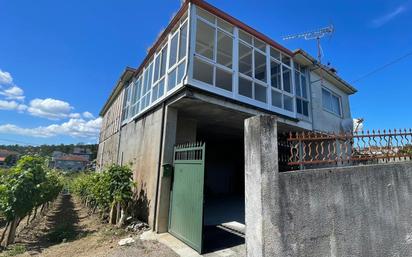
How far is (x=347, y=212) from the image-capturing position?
354cm

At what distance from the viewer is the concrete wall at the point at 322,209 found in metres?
3.26

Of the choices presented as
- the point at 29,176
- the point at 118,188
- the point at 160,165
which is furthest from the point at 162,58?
the point at 29,176

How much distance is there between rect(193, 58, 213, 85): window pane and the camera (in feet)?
23.3

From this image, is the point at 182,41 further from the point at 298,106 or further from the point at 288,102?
the point at 298,106

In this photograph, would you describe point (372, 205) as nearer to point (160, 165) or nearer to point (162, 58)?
point (160, 165)

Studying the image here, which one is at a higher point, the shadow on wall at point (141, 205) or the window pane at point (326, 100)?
the window pane at point (326, 100)

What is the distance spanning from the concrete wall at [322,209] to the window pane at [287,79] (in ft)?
21.3

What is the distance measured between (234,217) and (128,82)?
990 centimetres

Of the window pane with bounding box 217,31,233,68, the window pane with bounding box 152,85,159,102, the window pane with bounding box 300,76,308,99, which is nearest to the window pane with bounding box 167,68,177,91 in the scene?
the window pane with bounding box 152,85,159,102

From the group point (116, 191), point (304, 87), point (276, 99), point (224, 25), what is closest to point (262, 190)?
point (116, 191)

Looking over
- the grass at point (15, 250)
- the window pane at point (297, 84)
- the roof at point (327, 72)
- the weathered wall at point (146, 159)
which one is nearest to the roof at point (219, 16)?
the roof at point (327, 72)

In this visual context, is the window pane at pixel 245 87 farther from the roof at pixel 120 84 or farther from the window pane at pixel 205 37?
the roof at pixel 120 84

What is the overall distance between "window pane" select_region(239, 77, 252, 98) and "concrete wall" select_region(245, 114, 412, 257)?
4605 mm

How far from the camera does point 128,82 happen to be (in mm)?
13453
